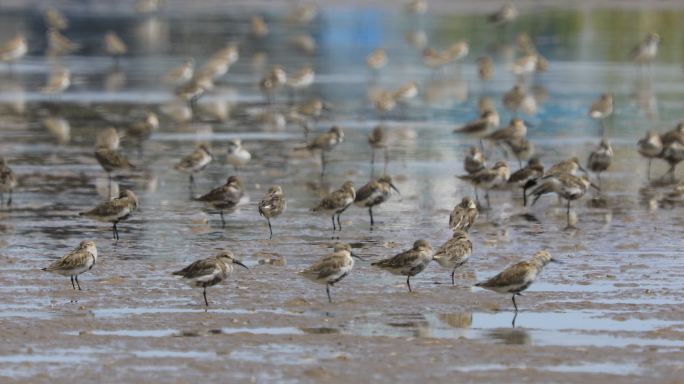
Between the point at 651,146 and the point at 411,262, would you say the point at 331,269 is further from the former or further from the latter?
the point at 651,146

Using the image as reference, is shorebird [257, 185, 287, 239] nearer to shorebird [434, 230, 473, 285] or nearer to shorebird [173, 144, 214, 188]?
shorebird [434, 230, 473, 285]

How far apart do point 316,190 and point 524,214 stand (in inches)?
134

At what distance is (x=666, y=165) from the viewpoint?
23922 mm

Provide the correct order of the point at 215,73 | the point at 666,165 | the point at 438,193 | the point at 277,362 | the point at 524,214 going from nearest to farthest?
the point at 277,362
the point at 524,214
the point at 438,193
the point at 666,165
the point at 215,73

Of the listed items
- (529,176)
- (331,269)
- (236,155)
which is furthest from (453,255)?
(236,155)

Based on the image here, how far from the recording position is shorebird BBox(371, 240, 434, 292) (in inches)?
564

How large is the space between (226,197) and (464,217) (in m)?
3.32

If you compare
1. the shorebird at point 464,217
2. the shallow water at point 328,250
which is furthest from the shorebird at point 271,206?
the shorebird at point 464,217

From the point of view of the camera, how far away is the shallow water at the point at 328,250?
11.7 m

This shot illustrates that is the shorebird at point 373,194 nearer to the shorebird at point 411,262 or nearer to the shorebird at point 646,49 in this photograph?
the shorebird at point 411,262

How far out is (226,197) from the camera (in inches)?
733

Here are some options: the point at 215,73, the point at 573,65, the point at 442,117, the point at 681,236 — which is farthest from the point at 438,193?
the point at 573,65

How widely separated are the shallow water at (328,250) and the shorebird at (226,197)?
361 mm

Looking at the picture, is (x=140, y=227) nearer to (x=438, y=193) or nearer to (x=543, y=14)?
(x=438, y=193)
